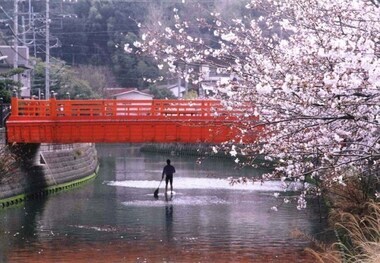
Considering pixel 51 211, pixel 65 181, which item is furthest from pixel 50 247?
pixel 65 181

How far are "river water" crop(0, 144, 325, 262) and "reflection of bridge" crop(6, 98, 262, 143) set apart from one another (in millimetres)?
1494

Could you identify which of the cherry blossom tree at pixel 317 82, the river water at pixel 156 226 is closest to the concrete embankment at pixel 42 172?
the river water at pixel 156 226

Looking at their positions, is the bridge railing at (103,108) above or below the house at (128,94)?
below

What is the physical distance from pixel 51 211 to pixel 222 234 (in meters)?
6.84

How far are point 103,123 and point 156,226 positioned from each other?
18.4 ft

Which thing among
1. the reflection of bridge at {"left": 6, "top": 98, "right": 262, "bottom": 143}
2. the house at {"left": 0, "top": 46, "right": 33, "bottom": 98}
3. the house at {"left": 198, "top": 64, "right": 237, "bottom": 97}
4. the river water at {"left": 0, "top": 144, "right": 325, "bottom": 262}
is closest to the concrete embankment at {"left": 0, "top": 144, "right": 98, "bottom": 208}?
the river water at {"left": 0, "top": 144, "right": 325, "bottom": 262}

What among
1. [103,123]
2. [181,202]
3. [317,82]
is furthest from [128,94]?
[317,82]

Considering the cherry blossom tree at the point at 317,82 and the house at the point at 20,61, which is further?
the house at the point at 20,61

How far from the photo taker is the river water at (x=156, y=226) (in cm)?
1591

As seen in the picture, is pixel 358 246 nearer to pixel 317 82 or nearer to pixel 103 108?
pixel 317 82

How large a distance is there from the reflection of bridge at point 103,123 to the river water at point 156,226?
149 cm

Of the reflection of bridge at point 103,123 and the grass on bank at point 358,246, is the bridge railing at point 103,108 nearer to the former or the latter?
the reflection of bridge at point 103,123

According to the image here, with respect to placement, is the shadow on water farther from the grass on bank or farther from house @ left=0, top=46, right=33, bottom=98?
house @ left=0, top=46, right=33, bottom=98

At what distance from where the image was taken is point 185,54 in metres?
11.2
